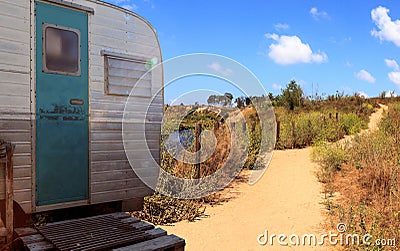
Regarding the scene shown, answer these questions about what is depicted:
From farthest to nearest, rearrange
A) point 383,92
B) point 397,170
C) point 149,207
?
point 383,92 → point 397,170 → point 149,207

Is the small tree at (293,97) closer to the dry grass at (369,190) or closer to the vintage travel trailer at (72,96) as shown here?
the dry grass at (369,190)

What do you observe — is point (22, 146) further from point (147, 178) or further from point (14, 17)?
point (147, 178)

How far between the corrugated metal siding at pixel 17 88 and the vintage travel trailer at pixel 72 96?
0.03 feet

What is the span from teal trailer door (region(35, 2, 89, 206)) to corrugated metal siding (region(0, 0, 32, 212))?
0.40ft

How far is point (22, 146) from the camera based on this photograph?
3.72m

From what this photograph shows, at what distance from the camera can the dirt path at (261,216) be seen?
442 cm

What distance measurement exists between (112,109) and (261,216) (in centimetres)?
307

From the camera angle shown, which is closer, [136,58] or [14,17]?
[14,17]

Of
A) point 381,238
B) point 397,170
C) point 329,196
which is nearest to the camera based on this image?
point 381,238

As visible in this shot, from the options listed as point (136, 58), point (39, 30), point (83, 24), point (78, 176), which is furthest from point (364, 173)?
point (39, 30)

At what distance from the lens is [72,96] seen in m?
4.15

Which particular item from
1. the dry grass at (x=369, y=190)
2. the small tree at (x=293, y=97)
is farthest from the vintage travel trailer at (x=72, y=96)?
the small tree at (x=293, y=97)

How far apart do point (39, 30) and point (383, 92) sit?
36.4 m

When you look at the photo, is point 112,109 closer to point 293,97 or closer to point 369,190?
point 369,190
